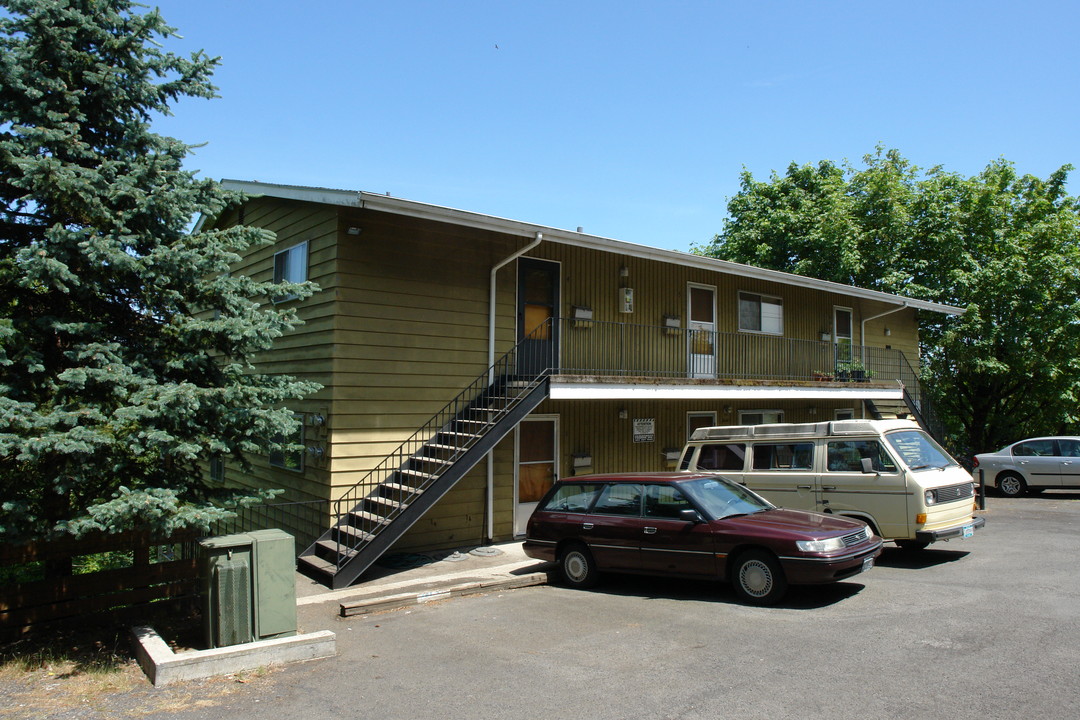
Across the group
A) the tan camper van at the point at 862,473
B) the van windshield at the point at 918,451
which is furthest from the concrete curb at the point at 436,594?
the van windshield at the point at 918,451

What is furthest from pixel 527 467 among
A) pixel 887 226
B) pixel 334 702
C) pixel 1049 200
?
pixel 1049 200

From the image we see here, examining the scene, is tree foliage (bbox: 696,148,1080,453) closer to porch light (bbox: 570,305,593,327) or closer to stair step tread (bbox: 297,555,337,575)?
porch light (bbox: 570,305,593,327)

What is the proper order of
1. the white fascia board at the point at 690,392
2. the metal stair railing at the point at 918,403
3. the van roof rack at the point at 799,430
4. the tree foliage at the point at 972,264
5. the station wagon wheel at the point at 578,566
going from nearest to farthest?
the station wagon wheel at the point at 578,566, the van roof rack at the point at 799,430, the white fascia board at the point at 690,392, the metal stair railing at the point at 918,403, the tree foliage at the point at 972,264

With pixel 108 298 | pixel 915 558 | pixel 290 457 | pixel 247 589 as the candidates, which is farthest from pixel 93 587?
pixel 915 558

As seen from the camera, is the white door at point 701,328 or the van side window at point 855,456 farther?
the white door at point 701,328

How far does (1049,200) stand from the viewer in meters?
25.2

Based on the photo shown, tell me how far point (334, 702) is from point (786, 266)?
82.9ft

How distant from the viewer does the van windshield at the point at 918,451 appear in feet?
34.2

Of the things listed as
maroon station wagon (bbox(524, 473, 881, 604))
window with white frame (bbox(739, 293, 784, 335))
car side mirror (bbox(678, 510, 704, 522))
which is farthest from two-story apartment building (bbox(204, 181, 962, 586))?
car side mirror (bbox(678, 510, 704, 522))

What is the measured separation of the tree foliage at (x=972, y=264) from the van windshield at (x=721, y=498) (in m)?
17.0

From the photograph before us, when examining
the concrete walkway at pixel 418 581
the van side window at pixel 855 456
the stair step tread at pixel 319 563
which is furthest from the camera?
the van side window at pixel 855 456

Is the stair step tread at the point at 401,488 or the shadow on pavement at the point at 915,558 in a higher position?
the stair step tread at the point at 401,488

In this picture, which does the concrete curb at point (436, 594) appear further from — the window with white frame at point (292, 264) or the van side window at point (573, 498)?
the window with white frame at point (292, 264)

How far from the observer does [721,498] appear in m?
9.15
